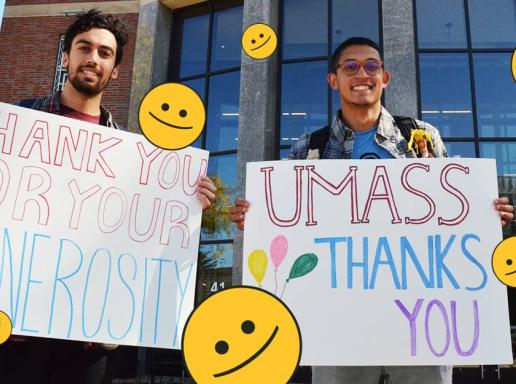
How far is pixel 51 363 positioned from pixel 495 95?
352 inches

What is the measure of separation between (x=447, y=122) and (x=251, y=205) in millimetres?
7520

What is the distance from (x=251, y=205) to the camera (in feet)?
8.83

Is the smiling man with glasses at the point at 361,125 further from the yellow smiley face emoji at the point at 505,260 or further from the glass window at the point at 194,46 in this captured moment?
the glass window at the point at 194,46

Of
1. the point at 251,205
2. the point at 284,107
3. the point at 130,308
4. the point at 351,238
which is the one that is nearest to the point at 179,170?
the point at 251,205

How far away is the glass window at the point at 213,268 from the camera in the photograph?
370 inches

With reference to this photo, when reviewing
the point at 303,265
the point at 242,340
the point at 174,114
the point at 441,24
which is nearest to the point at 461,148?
the point at 441,24

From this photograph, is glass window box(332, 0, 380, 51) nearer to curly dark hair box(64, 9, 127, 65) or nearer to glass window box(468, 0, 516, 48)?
glass window box(468, 0, 516, 48)

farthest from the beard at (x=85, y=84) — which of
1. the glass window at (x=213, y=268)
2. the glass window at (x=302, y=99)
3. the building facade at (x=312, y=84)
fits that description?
the glass window at (x=302, y=99)

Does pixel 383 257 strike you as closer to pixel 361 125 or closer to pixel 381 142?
pixel 381 142

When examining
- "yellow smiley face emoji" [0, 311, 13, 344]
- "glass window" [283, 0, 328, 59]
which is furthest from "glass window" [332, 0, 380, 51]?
"yellow smiley face emoji" [0, 311, 13, 344]

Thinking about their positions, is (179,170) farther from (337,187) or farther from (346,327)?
(346,327)

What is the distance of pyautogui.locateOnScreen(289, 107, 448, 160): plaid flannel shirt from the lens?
2852mm

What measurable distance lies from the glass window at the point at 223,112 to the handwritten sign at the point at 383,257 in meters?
7.46

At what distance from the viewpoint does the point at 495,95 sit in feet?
30.9
